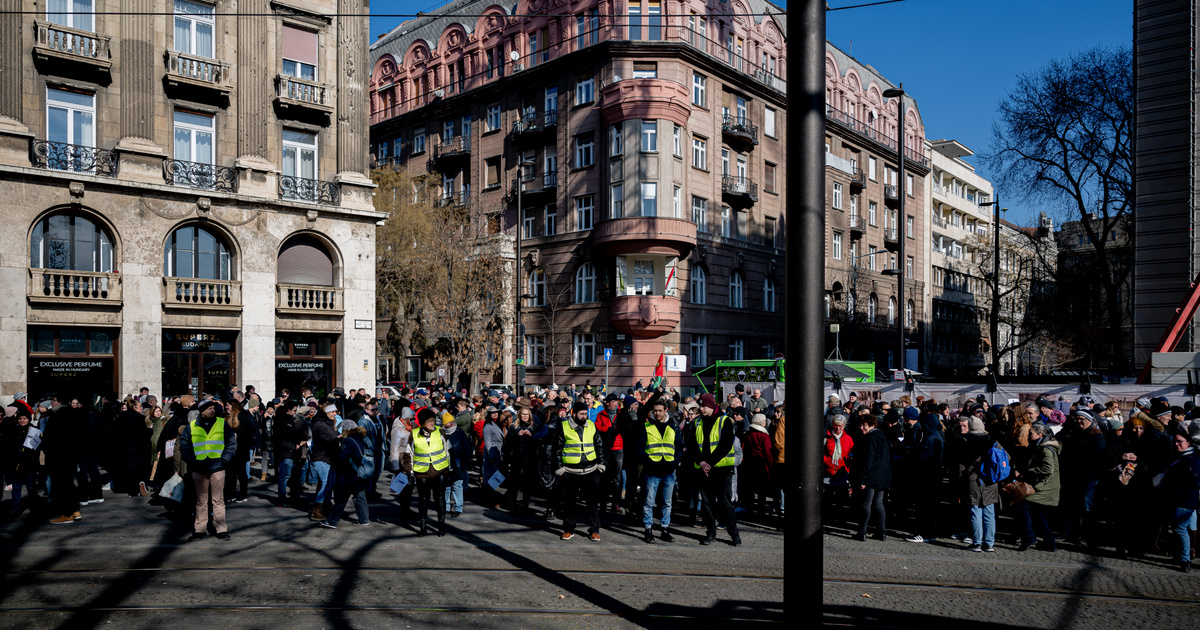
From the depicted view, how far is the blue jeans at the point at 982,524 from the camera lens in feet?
34.9

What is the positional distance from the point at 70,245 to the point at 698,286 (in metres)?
25.8

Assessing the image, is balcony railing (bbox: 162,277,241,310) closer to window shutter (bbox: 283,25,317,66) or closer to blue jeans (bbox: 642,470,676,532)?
window shutter (bbox: 283,25,317,66)

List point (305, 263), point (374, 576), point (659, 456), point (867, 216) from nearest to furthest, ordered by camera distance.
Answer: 1. point (374, 576)
2. point (659, 456)
3. point (305, 263)
4. point (867, 216)

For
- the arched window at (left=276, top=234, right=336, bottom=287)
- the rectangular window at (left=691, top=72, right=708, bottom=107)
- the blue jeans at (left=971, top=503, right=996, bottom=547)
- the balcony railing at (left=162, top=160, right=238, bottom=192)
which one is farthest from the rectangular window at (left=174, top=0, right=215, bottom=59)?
the blue jeans at (left=971, top=503, right=996, bottom=547)

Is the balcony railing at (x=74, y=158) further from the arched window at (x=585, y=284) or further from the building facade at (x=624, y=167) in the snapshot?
the arched window at (x=585, y=284)

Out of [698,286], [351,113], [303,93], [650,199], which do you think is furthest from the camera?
[698,286]

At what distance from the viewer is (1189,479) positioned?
9547mm

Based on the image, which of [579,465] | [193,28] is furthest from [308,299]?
[579,465]

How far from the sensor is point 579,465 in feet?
35.8

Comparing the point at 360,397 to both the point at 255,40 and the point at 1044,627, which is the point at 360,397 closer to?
the point at 1044,627

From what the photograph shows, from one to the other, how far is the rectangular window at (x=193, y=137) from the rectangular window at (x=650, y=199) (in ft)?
60.9

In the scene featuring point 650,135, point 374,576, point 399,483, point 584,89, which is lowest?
point 374,576

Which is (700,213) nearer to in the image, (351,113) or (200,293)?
(351,113)

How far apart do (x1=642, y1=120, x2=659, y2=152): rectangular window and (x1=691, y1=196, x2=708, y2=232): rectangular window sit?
12.4ft
